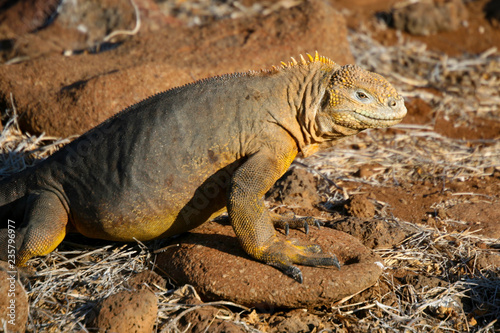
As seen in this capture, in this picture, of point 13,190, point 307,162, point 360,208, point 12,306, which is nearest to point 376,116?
point 360,208

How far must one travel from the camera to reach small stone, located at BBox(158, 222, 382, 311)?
137 inches

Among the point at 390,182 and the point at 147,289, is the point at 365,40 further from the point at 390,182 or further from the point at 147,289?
the point at 147,289

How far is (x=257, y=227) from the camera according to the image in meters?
3.66

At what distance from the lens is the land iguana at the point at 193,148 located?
3928 millimetres

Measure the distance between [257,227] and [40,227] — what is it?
1849 millimetres

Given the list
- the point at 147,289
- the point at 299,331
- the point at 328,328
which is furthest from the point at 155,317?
the point at 328,328

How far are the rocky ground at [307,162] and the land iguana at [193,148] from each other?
0.32 m

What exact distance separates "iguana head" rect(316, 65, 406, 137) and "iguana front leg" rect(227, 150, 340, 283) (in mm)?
832

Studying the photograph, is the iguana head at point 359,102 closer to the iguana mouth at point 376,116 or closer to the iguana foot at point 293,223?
the iguana mouth at point 376,116

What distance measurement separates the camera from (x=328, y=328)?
3527 millimetres

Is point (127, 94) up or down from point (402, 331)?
up

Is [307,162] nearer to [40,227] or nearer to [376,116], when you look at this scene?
[376,116]

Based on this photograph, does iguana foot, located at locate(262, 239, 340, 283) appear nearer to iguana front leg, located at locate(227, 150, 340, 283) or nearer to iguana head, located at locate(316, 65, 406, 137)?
iguana front leg, located at locate(227, 150, 340, 283)

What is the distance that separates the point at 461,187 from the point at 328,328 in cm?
279
